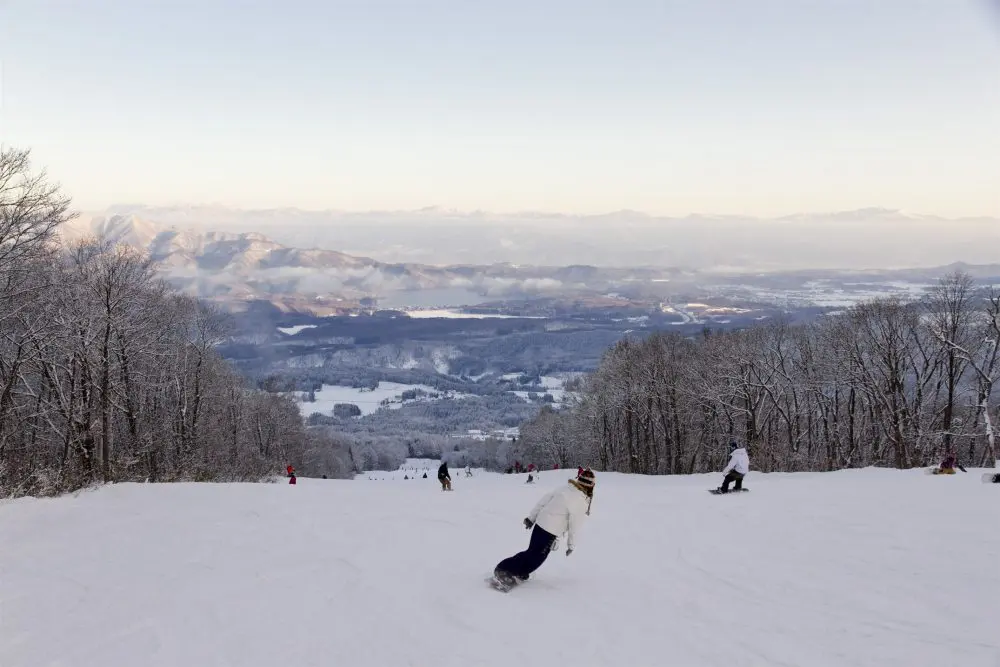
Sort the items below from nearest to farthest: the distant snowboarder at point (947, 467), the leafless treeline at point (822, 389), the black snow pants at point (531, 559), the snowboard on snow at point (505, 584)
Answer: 1. the snowboard on snow at point (505, 584)
2. the black snow pants at point (531, 559)
3. the distant snowboarder at point (947, 467)
4. the leafless treeline at point (822, 389)

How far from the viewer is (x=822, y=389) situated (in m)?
46.1

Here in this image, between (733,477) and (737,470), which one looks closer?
(737,470)

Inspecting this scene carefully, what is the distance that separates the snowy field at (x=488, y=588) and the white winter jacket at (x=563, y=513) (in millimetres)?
826

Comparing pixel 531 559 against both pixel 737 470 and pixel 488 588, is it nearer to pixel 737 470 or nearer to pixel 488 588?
pixel 488 588

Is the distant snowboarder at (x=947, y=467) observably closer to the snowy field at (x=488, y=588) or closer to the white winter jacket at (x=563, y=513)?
the snowy field at (x=488, y=588)

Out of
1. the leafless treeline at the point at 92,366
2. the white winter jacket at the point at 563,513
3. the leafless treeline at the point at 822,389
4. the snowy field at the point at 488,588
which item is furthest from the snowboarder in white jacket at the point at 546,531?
the leafless treeline at the point at 822,389

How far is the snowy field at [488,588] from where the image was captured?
6883 mm

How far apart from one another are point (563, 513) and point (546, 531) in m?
0.33

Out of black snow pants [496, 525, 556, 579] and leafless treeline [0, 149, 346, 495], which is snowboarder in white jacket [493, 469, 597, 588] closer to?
black snow pants [496, 525, 556, 579]

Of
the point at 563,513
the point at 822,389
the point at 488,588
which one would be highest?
the point at 563,513

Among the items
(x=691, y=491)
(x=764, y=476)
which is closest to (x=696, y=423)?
(x=764, y=476)

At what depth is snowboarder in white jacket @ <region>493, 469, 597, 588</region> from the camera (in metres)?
9.16

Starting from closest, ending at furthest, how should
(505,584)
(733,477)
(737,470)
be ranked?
(505,584), (737,470), (733,477)

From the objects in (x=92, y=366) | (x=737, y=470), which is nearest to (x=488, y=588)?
(x=737, y=470)
